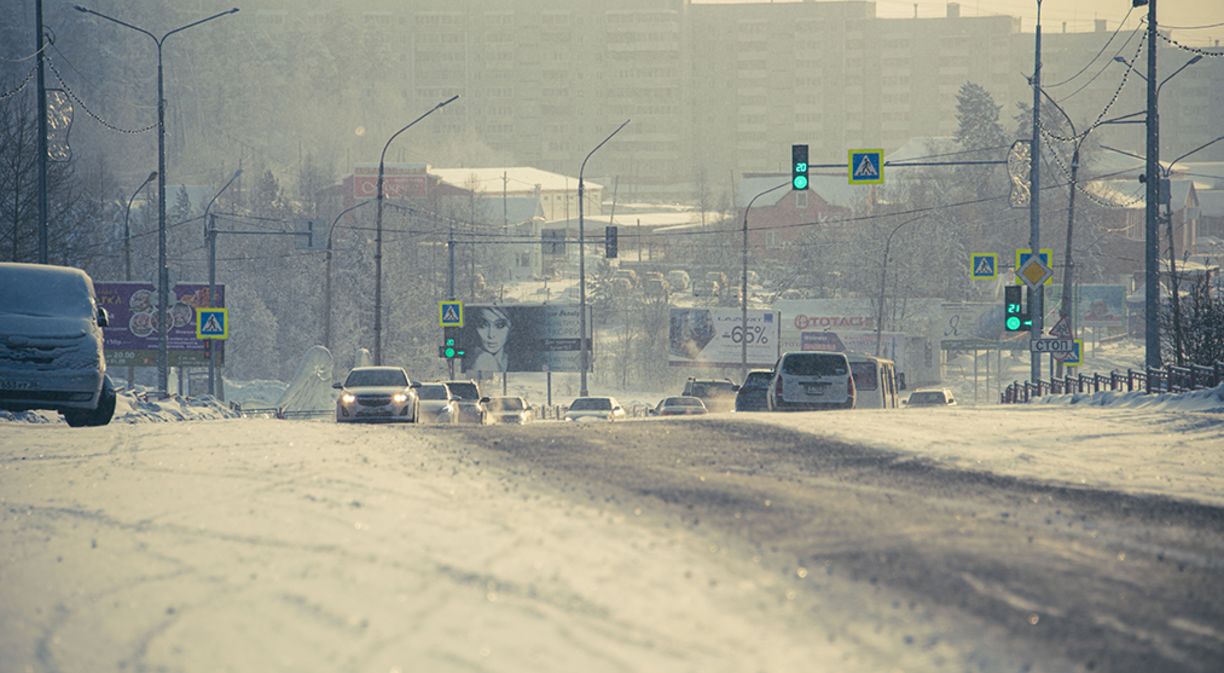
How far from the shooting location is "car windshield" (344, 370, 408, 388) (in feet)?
108

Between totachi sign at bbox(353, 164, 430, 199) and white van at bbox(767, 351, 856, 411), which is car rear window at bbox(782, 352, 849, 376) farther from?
totachi sign at bbox(353, 164, 430, 199)

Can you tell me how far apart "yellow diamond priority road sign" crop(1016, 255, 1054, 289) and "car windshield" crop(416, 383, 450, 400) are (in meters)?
14.5

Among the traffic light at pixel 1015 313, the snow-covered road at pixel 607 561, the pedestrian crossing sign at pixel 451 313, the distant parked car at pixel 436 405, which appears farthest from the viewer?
the pedestrian crossing sign at pixel 451 313

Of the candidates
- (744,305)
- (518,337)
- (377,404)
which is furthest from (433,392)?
(518,337)

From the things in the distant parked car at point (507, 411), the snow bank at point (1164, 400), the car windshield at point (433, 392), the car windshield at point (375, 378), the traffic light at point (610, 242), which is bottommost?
the distant parked car at point (507, 411)

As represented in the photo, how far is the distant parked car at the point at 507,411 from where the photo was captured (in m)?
47.4

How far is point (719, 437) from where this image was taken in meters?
20.2

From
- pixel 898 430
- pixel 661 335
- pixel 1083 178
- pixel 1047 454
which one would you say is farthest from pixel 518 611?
pixel 1083 178

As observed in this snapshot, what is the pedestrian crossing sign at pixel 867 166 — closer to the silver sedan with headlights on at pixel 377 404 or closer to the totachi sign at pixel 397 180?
the silver sedan with headlights on at pixel 377 404

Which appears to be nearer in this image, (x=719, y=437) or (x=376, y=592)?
(x=376, y=592)

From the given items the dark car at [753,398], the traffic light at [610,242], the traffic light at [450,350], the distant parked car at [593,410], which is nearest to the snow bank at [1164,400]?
the dark car at [753,398]

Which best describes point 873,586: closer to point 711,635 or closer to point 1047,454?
point 711,635

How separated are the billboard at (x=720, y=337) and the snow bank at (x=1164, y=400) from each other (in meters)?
51.9

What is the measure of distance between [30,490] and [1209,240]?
16409cm
